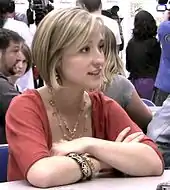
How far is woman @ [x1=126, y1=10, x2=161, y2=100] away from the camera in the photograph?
4.84 metres

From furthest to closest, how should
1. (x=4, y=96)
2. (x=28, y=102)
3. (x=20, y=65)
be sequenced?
(x=20, y=65)
(x=4, y=96)
(x=28, y=102)

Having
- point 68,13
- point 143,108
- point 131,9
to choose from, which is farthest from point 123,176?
point 131,9

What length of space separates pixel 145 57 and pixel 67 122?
3339 millimetres

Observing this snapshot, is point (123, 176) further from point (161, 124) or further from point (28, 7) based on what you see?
point (28, 7)

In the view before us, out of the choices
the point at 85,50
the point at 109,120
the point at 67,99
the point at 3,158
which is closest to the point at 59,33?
the point at 85,50

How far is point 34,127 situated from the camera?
5.10 feet

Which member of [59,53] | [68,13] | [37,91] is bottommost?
[37,91]

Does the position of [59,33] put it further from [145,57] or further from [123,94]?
[145,57]

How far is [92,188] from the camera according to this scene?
1382mm

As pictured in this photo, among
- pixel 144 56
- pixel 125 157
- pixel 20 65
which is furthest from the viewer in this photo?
pixel 144 56

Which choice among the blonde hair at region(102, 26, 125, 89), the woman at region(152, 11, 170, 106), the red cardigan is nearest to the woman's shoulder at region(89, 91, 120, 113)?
→ the red cardigan

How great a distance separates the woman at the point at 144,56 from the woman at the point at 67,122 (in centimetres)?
322

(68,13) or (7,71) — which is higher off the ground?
(68,13)

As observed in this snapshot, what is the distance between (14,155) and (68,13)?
1.52 ft
